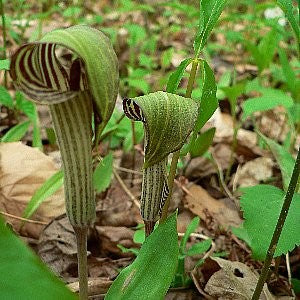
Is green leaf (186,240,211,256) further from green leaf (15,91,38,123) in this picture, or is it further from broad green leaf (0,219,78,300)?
broad green leaf (0,219,78,300)

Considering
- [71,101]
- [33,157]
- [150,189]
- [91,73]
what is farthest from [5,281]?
[33,157]

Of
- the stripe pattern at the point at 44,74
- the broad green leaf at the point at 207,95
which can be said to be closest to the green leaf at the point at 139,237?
the broad green leaf at the point at 207,95

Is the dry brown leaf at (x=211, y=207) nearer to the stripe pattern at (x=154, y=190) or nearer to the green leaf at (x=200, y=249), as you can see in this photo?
the green leaf at (x=200, y=249)

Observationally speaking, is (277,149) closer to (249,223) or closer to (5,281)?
(249,223)

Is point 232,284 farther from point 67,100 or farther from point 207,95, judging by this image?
point 67,100

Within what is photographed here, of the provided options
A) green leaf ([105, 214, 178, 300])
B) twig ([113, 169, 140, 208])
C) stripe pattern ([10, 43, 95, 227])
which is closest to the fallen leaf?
twig ([113, 169, 140, 208])

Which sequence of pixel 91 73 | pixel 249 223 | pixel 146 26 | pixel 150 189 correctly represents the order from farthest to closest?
1. pixel 146 26
2. pixel 249 223
3. pixel 150 189
4. pixel 91 73

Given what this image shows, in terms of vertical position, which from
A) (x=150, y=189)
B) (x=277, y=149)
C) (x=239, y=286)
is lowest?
(x=239, y=286)
